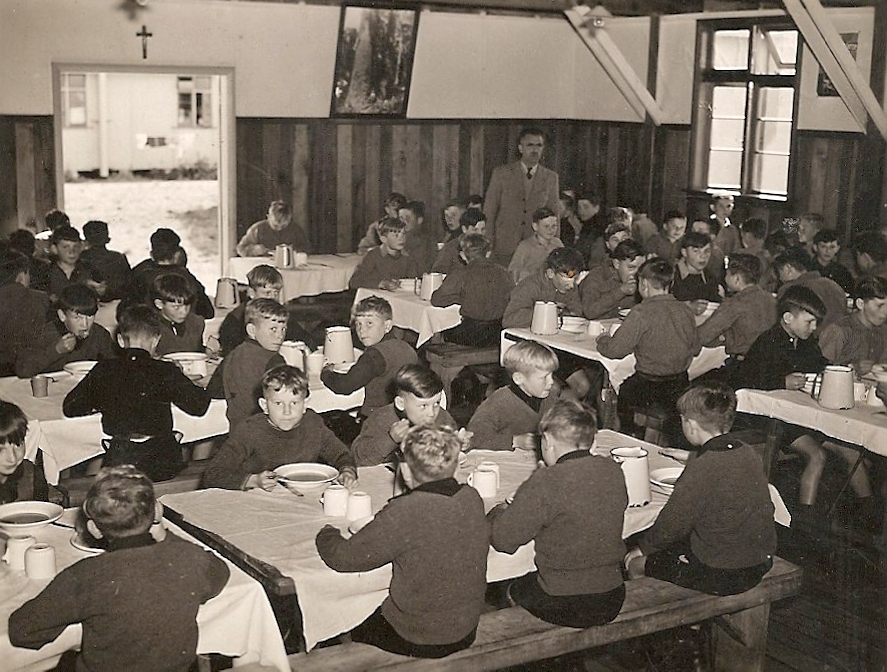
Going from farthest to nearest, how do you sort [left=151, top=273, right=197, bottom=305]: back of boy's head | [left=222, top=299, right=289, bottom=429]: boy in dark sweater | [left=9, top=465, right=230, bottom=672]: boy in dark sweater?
[left=151, top=273, right=197, bottom=305]: back of boy's head < [left=222, top=299, right=289, bottom=429]: boy in dark sweater < [left=9, top=465, right=230, bottom=672]: boy in dark sweater

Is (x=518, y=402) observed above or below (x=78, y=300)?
below

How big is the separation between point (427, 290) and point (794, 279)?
8.35 feet

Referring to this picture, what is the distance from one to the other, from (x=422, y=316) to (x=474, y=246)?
2.19 feet

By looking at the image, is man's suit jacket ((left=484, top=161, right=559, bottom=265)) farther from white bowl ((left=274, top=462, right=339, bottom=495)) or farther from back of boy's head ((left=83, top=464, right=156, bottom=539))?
back of boy's head ((left=83, top=464, right=156, bottom=539))

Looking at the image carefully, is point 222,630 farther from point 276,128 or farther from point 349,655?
point 276,128

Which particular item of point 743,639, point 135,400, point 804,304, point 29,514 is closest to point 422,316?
point 804,304

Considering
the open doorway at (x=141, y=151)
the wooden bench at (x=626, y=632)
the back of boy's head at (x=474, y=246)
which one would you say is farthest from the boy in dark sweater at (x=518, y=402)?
the open doorway at (x=141, y=151)

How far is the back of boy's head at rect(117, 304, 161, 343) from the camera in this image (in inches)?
205

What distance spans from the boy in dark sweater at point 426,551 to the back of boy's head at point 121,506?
0.68 m

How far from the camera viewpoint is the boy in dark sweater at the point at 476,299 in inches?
314

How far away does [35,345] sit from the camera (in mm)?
6105

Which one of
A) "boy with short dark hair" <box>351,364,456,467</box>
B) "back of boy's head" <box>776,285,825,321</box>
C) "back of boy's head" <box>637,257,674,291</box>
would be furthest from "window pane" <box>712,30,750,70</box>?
"boy with short dark hair" <box>351,364,456,467</box>

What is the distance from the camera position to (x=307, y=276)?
30.5 feet

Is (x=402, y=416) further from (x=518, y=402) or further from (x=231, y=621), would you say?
(x=231, y=621)
